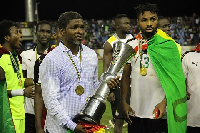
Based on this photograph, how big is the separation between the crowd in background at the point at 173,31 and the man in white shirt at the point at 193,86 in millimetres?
27297

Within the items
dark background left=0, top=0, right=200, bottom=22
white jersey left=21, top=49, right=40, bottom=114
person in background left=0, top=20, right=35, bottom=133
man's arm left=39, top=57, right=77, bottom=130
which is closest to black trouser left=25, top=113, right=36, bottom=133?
white jersey left=21, top=49, right=40, bottom=114

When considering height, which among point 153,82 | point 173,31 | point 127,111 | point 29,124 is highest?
point 173,31

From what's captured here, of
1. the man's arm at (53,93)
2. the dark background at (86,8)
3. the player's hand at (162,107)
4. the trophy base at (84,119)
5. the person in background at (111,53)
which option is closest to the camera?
the trophy base at (84,119)

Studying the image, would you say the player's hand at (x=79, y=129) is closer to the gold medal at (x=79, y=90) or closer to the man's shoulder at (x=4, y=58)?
the gold medal at (x=79, y=90)

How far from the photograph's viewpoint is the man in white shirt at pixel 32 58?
571 centimetres

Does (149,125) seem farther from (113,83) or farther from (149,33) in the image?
(113,83)

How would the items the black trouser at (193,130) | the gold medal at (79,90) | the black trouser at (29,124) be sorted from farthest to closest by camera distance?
the black trouser at (29,124) < the black trouser at (193,130) < the gold medal at (79,90)

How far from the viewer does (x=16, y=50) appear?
5484mm

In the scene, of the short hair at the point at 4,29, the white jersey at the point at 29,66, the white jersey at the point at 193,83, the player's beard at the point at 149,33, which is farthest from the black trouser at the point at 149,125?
the short hair at the point at 4,29

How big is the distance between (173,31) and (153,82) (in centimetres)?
3026

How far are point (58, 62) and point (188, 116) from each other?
231 cm

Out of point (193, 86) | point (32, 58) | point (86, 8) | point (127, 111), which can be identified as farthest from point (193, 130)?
point (86, 8)

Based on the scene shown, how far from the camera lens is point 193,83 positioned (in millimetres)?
4695

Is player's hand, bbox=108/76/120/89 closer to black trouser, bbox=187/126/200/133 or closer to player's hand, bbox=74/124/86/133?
player's hand, bbox=74/124/86/133
